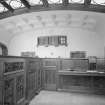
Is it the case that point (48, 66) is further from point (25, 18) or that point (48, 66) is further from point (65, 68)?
point (25, 18)

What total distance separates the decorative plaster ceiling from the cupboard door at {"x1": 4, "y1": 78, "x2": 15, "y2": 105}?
15.5 ft

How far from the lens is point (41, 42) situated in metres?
8.70

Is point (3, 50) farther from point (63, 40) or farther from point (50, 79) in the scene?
point (50, 79)

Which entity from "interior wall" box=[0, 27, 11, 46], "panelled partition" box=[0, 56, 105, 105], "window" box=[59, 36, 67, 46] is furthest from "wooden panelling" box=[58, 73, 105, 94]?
"interior wall" box=[0, 27, 11, 46]

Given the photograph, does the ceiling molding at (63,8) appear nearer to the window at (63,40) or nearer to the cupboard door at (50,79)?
the window at (63,40)

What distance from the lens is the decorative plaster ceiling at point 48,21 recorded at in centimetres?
670

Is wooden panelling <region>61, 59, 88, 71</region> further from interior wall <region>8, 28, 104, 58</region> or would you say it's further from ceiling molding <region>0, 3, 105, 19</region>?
interior wall <region>8, 28, 104, 58</region>

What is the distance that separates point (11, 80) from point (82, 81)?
3290 mm

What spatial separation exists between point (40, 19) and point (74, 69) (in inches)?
145

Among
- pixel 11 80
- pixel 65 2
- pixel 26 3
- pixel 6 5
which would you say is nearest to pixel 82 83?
pixel 11 80

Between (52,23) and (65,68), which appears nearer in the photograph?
(65,68)

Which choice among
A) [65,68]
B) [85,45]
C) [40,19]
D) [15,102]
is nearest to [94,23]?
[85,45]

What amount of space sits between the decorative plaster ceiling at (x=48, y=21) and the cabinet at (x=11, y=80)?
13.9ft

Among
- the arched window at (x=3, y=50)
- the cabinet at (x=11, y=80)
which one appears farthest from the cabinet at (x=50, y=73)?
the arched window at (x=3, y=50)
